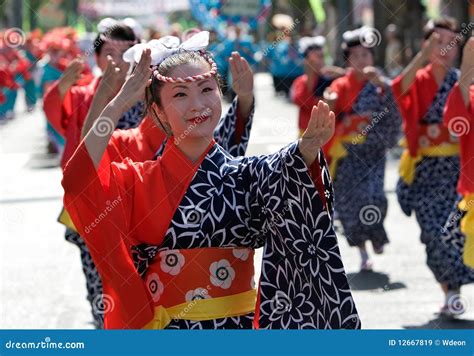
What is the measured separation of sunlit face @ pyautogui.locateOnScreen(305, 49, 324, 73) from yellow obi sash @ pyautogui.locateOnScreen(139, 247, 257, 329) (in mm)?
6516

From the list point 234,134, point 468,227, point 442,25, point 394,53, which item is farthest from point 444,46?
point 394,53

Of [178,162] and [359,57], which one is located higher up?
[178,162]

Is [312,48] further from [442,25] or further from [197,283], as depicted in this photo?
[197,283]

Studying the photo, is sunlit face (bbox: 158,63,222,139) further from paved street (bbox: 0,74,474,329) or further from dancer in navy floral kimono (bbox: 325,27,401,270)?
dancer in navy floral kimono (bbox: 325,27,401,270)

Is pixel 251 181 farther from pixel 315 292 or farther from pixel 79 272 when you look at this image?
pixel 79 272

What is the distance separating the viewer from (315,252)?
152 inches

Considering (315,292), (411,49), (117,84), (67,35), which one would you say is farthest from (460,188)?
(411,49)

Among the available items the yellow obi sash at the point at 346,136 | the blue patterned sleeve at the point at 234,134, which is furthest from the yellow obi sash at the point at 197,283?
the yellow obi sash at the point at 346,136

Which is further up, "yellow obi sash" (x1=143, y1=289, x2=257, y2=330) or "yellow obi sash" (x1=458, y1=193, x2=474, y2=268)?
"yellow obi sash" (x1=143, y1=289, x2=257, y2=330)

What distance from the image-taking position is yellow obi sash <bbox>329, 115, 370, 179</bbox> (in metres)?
9.32

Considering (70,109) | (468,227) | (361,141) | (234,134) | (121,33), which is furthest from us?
(361,141)

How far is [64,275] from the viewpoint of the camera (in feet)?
29.2

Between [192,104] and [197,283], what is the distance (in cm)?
57

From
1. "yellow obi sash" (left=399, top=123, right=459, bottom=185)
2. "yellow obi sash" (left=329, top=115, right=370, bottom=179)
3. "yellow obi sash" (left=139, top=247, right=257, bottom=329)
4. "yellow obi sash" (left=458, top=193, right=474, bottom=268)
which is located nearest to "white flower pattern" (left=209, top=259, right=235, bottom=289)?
"yellow obi sash" (left=139, top=247, right=257, bottom=329)
